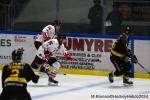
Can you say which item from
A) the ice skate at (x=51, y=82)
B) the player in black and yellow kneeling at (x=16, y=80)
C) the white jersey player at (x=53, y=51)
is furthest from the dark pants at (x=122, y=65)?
the player in black and yellow kneeling at (x=16, y=80)

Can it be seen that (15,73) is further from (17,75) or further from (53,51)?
(53,51)

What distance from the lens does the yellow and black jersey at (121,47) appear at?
1131 cm

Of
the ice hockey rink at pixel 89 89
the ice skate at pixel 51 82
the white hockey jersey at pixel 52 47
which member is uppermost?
the white hockey jersey at pixel 52 47

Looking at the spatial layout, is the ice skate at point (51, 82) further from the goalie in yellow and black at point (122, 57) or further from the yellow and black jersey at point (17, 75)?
the yellow and black jersey at point (17, 75)

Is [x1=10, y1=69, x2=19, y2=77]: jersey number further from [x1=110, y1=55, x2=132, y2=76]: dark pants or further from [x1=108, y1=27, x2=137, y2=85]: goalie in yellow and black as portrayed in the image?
[x1=110, y1=55, x2=132, y2=76]: dark pants

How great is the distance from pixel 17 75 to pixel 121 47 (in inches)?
211

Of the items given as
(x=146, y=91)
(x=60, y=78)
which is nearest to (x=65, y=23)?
(x=60, y=78)

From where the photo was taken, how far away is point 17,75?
637 cm

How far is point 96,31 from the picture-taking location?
14.9m

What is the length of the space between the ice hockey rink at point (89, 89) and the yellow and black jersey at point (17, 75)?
3.22 metres

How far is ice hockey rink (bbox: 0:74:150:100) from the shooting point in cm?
996

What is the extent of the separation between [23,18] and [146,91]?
6627 mm

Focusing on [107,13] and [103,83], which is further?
[107,13]

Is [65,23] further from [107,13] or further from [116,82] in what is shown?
[116,82]
